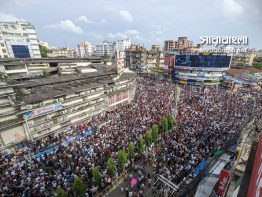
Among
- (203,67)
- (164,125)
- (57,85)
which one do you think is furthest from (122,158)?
(203,67)

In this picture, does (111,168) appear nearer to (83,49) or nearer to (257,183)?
(257,183)

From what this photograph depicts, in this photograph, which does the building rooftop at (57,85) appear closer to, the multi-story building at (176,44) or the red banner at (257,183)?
the red banner at (257,183)

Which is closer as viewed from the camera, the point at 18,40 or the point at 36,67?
the point at 36,67

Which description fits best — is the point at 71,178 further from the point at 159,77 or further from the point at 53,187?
the point at 159,77

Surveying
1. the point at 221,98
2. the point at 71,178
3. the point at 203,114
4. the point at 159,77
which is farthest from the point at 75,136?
the point at 159,77

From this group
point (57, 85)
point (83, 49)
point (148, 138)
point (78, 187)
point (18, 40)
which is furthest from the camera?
point (83, 49)

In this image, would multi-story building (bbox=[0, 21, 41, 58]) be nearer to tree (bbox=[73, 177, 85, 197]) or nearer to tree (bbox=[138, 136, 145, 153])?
tree (bbox=[138, 136, 145, 153])
